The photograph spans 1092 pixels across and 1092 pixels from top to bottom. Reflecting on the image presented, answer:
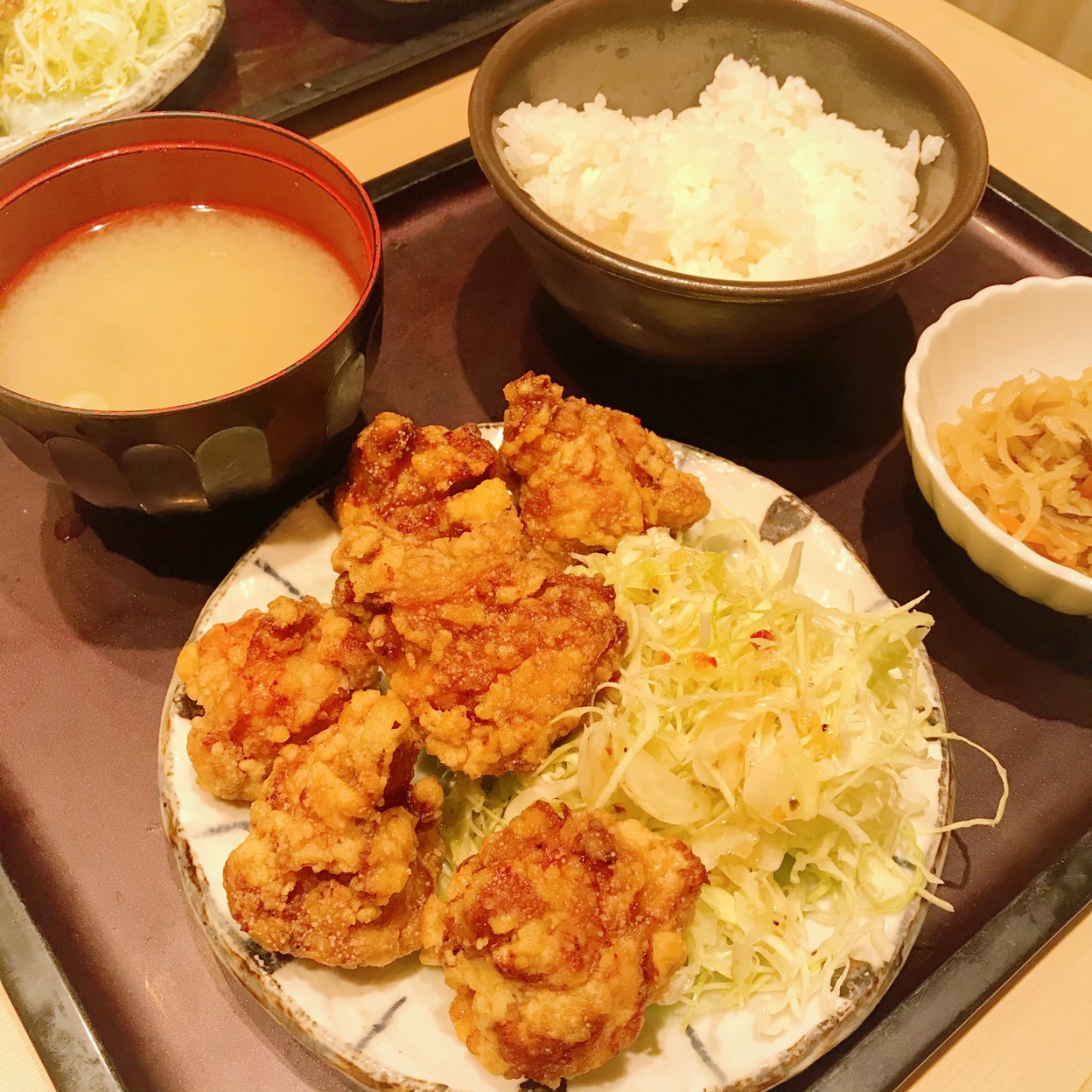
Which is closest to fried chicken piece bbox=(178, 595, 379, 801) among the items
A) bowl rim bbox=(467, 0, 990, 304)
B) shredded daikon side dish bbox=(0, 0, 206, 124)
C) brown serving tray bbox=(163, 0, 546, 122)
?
bowl rim bbox=(467, 0, 990, 304)

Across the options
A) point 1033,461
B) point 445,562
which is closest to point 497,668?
point 445,562

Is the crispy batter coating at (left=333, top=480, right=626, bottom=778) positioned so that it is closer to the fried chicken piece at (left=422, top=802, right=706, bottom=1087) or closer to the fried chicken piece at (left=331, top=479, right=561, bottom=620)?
the fried chicken piece at (left=331, top=479, right=561, bottom=620)

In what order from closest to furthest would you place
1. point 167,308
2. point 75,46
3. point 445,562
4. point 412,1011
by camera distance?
point 412,1011
point 445,562
point 167,308
point 75,46

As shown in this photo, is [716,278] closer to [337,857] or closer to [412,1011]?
[337,857]

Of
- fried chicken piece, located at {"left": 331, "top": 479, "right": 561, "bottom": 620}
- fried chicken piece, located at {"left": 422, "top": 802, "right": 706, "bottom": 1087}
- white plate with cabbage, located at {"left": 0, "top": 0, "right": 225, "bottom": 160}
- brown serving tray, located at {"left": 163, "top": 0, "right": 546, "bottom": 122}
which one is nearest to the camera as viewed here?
fried chicken piece, located at {"left": 422, "top": 802, "right": 706, "bottom": 1087}

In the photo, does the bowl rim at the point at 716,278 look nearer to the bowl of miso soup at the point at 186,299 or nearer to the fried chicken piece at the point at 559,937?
the bowl of miso soup at the point at 186,299

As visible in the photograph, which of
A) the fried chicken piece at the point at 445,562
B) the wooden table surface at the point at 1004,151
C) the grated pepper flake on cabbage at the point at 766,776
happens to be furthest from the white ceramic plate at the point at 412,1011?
the fried chicken piece at the point at 445,562
